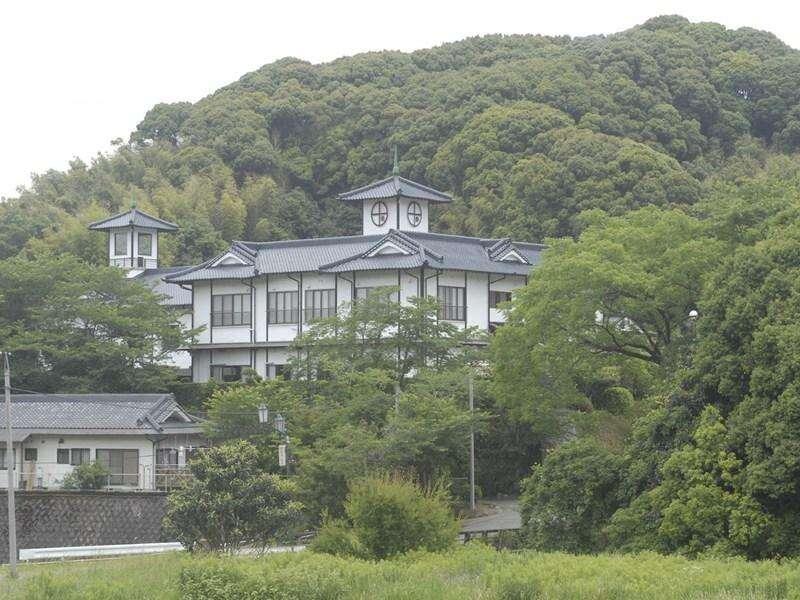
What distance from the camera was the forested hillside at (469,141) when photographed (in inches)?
2345

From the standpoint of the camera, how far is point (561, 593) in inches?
671

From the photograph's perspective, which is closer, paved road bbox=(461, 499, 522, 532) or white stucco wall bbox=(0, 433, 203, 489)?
paved road bbox=(461, 499, 522, 532)

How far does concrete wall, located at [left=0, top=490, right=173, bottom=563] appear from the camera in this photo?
1341 inches

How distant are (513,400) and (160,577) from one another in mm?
13552

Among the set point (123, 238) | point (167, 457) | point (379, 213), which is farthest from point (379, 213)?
point (167, 457)

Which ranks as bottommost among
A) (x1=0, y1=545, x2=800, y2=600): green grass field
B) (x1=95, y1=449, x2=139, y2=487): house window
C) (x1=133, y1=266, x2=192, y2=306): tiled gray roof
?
(x1=0, y1=545, x2=800, y2=600): green grass field

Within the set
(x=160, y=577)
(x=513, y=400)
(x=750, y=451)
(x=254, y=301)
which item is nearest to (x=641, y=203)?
(x=254, y=301)

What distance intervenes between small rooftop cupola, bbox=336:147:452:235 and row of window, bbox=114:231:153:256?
9418 millimetres

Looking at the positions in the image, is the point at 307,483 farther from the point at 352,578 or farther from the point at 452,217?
the point at 452,217

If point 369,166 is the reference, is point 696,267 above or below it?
below

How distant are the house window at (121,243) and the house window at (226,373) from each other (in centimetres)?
848

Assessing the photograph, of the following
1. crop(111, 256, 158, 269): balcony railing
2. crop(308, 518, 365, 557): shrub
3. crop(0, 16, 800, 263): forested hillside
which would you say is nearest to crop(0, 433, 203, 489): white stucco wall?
crop(308, 518, 365, 557): shrub

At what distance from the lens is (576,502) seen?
25203mm

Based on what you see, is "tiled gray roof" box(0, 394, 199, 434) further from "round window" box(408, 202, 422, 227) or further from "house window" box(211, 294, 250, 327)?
"round window" box(408, 202, 422, 227)
